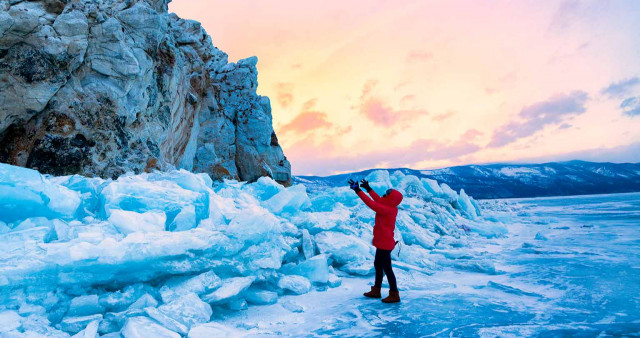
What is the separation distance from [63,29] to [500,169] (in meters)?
186

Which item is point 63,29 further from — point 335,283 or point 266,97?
point 266,97

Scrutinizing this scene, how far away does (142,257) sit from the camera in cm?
326

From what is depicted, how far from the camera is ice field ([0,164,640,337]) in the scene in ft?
9.66

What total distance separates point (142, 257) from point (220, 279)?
86 centimetres

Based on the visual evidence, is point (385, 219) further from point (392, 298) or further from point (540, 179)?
point (540, 179)

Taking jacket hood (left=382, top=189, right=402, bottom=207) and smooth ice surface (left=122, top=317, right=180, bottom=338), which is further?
jacket hood (left=382, top=189, right=402, bottom=207)

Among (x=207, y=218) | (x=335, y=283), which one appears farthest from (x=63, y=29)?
(x=335, y=283)

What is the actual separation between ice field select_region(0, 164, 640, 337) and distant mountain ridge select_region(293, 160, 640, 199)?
10945 cm

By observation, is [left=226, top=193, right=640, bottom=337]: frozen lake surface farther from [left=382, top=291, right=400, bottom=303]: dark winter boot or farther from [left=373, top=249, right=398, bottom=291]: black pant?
[left=373, top=249, right=398, bottom=291]: black pant

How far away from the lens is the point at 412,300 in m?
4.04

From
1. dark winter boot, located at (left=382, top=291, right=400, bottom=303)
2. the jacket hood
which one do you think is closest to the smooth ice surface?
dark winter boot, located at (left=382, top=291, right=400, bottom=303)

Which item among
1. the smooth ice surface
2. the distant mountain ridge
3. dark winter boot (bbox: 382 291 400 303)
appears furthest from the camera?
the distant mountain ridge

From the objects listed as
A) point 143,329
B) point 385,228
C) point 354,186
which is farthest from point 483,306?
point 143,329

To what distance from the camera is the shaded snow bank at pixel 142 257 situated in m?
2.90
